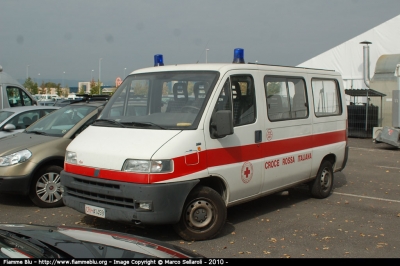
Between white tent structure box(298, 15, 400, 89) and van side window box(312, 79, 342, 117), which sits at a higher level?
white tent structure box(298, 15, 400, 89)

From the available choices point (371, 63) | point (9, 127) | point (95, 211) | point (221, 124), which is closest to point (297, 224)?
point (221, 124)

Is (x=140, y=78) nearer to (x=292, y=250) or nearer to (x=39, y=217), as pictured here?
(x=39, y=217)

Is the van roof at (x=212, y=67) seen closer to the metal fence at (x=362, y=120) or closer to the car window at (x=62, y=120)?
the car window at (x=62, y=120)

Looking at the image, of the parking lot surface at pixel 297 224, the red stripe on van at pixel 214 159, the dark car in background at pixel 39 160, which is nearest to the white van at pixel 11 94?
the dark car in background at pixel 39 160

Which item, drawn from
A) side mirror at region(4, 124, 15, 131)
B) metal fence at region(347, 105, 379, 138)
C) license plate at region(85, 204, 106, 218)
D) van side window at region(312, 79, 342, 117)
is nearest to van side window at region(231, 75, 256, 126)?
van side window at region(312, 79, 342, 117)

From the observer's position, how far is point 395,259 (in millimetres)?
5719

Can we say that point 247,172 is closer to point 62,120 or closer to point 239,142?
point 239,142

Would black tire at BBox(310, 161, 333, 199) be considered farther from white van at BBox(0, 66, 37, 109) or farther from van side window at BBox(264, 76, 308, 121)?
white van at BBox(0, 66, 37, 109)

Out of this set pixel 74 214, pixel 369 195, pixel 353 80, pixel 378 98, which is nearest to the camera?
pixel 74 214

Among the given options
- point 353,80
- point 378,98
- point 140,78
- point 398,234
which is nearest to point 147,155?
point 140,78

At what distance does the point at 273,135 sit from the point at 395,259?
255cm

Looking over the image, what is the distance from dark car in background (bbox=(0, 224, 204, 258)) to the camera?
300 centimetres

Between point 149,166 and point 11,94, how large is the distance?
12.3m

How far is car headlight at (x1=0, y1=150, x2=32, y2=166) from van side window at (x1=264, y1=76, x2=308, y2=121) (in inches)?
160
